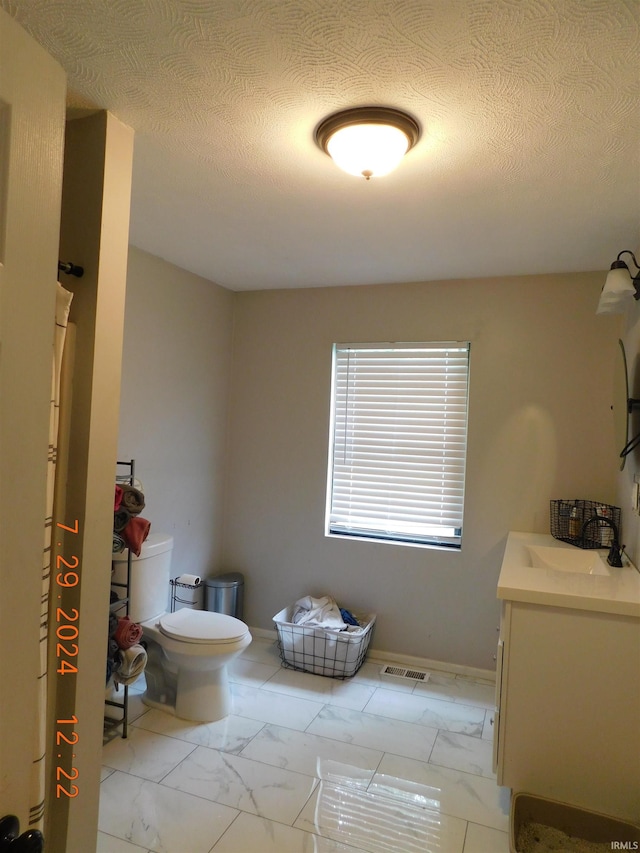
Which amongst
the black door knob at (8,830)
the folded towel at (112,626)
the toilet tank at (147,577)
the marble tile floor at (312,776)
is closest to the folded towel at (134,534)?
the toilet tank at (147,577)

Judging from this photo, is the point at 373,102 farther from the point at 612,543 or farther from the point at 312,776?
the point at 312,776

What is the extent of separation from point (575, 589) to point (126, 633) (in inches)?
75.1

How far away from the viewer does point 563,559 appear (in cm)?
273

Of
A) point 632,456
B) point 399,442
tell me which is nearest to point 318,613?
point 399,442

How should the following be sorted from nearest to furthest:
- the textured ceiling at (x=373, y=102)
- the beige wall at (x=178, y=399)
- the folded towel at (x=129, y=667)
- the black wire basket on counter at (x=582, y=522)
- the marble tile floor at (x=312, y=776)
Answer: the textured ceiling at (x=373, y=102) → the marble tile floor at (x=312, y=776) → the folded towel at (x=129, y=667) → the black wire basket on counter at (x=582, y=522) → the beige wall at (x=178, y=399)

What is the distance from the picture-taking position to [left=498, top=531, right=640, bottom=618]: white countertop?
6.20 ft

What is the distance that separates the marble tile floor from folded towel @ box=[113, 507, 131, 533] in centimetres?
102

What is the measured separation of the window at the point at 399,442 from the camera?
3453 millimetres

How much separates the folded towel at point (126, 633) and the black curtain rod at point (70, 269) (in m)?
1.62

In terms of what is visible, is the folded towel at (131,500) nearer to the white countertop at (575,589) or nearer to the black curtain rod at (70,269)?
the black curtain rod at (70,269)

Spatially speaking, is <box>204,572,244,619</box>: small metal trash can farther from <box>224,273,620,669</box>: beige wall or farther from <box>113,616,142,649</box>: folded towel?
<box>113,616,142,649</box>: folded towel

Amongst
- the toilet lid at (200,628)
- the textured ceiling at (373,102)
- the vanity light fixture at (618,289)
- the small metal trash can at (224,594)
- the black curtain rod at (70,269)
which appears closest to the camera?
the textured ceiling at (373,102)

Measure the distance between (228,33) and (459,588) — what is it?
3.04m

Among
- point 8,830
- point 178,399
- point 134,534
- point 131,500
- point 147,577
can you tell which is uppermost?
point 178,399
